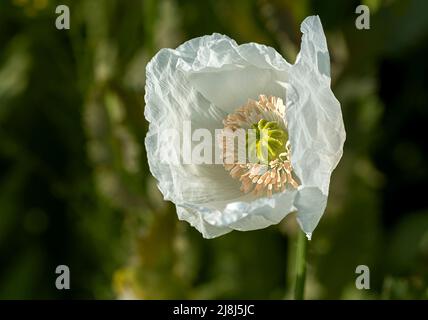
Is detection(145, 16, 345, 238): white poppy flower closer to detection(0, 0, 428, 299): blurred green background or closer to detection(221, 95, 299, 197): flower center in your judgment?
detection(221, 95, 299, 197): flower center

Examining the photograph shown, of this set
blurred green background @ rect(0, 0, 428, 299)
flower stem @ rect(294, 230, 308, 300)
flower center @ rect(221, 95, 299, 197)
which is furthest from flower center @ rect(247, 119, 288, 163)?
blurred green background @ rect(0, 0, 428, 299)

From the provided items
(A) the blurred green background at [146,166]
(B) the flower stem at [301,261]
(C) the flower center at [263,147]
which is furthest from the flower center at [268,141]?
(A) the blurred green background at [146,166]

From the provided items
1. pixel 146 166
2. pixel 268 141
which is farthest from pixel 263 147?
pixel 146 166

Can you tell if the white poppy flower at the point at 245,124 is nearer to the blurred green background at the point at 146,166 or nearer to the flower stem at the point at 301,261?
the flower stem at the point at 301,261

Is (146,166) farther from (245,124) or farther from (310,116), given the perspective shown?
(310,116)
